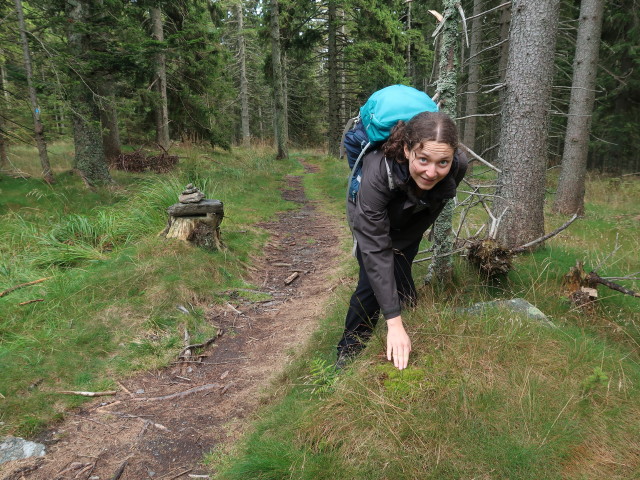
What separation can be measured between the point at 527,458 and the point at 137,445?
2543mm

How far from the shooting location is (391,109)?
7.70 feet

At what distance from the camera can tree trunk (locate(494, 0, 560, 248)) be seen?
4.13m

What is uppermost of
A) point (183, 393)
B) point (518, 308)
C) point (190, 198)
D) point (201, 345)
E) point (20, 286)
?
point (190, 198)

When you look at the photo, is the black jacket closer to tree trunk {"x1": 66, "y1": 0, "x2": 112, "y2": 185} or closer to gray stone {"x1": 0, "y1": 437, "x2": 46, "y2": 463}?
gray stone {"x1": 0, "y1": 437, "x2": 46, "y2": 463}

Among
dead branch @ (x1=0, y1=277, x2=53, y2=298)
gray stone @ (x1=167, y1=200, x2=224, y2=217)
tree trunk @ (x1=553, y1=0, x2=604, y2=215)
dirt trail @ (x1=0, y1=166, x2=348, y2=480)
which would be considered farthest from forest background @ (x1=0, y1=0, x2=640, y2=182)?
dead branch @ (x1=0, y1=277, x2=53, y2=298)

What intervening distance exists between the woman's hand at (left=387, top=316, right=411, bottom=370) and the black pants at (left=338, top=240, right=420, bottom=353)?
0.51 m

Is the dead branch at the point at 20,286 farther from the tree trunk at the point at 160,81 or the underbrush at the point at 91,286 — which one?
the tree trunk at the point at 160,81

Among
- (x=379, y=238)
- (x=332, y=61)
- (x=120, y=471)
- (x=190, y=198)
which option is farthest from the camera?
(x=332, y=61)

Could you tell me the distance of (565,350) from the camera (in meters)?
2.53

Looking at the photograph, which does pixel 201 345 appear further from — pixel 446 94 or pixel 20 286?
pixel 446 94

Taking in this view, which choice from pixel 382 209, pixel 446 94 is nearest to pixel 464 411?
pixel 382 209

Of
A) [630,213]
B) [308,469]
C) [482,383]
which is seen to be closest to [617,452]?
[482,383]

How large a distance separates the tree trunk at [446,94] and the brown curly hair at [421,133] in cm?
143

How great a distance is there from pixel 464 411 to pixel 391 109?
5.79ft
